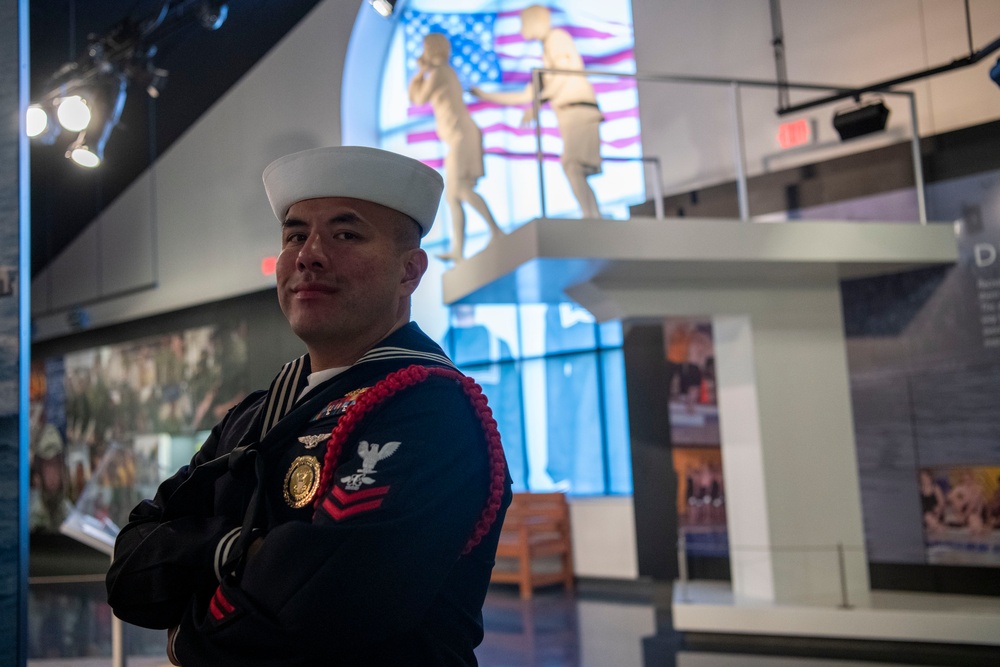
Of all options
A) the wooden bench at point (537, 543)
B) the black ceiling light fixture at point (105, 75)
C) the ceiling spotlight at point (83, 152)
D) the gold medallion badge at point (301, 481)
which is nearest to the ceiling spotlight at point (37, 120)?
the black ceiling light fixture at point (105, 75)

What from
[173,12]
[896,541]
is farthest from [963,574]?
[173,12]

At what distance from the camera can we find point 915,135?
695cm

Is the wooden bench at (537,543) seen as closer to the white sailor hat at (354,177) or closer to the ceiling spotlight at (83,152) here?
the ceiling spotlight at (83,152)

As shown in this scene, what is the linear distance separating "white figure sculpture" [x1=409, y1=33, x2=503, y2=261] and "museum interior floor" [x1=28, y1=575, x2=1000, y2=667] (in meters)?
3.10

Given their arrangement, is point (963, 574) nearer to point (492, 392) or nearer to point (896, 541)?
point (896, 541)

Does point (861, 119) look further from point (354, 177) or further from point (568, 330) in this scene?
point (354, 177)

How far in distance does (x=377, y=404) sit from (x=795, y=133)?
728cm

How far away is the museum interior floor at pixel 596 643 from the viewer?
19.1 ft

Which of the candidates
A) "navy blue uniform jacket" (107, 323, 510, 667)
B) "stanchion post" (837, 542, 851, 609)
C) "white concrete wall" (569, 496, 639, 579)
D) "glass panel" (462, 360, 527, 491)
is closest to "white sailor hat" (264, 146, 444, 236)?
"navy blue uniform jacket" (107, 323, 510, 667)

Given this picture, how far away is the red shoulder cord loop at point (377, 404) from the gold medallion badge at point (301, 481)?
0.07ft

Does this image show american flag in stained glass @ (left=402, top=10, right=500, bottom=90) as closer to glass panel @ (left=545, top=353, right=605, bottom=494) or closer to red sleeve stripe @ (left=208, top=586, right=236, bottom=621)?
glass panel @ (left=545, top=353, right=605, bottom=494)

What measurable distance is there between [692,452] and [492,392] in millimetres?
3053

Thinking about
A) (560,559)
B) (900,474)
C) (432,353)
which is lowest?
(560,559)

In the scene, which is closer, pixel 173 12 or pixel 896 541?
pixel 896 541
